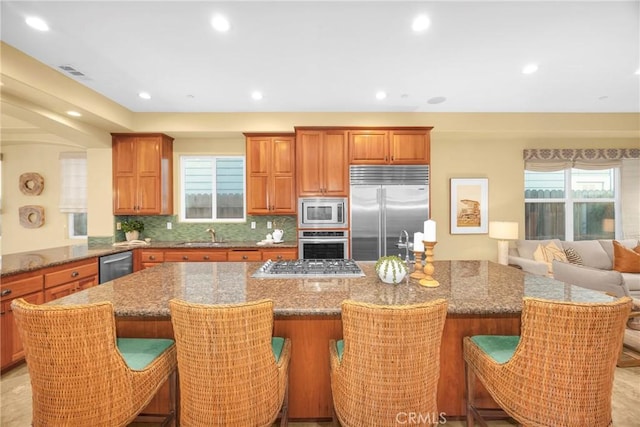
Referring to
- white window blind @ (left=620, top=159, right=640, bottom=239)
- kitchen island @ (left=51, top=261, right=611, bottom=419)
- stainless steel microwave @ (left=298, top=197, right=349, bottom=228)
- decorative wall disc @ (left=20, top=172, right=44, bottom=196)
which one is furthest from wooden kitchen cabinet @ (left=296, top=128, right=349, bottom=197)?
white window blind @ (left=620, top=159, right=640, bottom=239)

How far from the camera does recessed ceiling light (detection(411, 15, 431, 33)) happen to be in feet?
6.96

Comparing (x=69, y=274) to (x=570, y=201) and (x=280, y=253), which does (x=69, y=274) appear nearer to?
(x=280, y=253)

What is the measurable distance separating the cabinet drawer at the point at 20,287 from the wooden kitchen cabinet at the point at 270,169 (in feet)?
7.71

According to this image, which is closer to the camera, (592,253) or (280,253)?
(280,253)

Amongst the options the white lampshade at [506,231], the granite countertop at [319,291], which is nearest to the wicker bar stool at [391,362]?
the granite countertop at [319,291]

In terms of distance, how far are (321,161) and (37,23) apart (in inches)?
117

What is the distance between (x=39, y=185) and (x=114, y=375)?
5726 mm

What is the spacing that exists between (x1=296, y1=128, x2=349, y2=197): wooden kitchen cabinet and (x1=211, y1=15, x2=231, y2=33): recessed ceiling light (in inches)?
74.4

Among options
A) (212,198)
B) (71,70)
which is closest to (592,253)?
(212,198)

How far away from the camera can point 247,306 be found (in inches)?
43.9

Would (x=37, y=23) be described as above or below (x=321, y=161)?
above

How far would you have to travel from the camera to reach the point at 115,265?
3.61 meters

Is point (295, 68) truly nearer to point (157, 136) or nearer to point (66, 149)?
point (157, 136)

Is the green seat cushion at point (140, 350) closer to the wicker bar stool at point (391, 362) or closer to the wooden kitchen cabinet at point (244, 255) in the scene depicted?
the wicker bar stool at point (391, 362)
